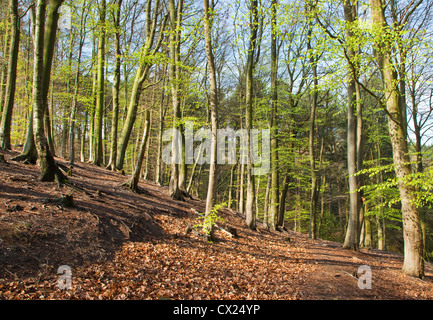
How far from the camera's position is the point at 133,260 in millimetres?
5203

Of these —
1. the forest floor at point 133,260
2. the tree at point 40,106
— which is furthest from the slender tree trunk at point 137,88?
the tree at point 40,106

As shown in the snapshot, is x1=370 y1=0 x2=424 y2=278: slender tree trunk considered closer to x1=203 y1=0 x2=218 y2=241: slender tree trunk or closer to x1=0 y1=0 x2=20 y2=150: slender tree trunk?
x1=203 y1=0 x2=218 y2=241: slender tree trunk

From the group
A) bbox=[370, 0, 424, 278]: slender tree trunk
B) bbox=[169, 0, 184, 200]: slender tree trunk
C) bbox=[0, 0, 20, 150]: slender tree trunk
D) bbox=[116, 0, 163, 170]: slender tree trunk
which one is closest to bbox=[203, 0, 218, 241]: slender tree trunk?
bbox=[169, 0, 184, 200]: slender tree trunk

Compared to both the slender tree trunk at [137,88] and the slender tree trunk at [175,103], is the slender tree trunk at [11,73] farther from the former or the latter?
the slender tree trunk at [175,103]

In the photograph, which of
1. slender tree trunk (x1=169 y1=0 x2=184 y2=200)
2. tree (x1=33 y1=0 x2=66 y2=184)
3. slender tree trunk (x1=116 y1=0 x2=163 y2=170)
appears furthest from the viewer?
slender tree trunk (x1=116 y1=0 x2=163 y2=170)

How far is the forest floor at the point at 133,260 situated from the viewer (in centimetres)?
404

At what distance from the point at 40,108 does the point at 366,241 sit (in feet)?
65.4

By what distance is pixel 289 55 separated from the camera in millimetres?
16438

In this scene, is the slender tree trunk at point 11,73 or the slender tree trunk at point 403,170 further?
the slender tree trunk at point 11,73

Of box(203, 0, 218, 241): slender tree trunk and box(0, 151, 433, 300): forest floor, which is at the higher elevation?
box(203, 0, 218, 241): slender tree trunk

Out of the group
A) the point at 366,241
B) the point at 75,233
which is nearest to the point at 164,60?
the point at 75,233

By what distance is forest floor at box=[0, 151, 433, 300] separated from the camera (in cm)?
404
